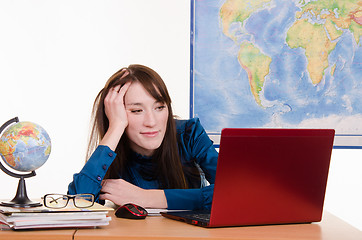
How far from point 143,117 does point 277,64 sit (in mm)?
1508

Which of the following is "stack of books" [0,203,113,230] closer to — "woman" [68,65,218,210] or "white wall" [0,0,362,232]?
"woman" [68,65,218,210]

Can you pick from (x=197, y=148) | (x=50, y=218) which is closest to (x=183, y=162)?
A: (x=197, y=148)

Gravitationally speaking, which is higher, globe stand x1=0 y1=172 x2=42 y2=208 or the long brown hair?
the long brown hair

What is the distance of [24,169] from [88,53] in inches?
75.2

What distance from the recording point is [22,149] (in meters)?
1.25

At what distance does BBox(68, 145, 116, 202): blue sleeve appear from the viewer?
1.59 m

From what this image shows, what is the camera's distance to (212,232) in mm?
1154

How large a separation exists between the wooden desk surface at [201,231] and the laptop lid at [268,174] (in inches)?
1.6

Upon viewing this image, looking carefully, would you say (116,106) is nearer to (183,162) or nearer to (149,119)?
(149,119)

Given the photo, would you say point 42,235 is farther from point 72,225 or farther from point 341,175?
point 341,175

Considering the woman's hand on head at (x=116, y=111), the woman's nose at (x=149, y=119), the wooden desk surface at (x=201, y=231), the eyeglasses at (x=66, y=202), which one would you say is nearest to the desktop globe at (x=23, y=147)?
the eyeglasses at (x=66, y=202)

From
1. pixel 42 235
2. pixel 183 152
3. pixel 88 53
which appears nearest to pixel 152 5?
pixel 88 53

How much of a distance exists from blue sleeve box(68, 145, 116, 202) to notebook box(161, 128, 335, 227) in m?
0.44

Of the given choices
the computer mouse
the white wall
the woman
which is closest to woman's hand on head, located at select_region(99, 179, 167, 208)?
the woman
